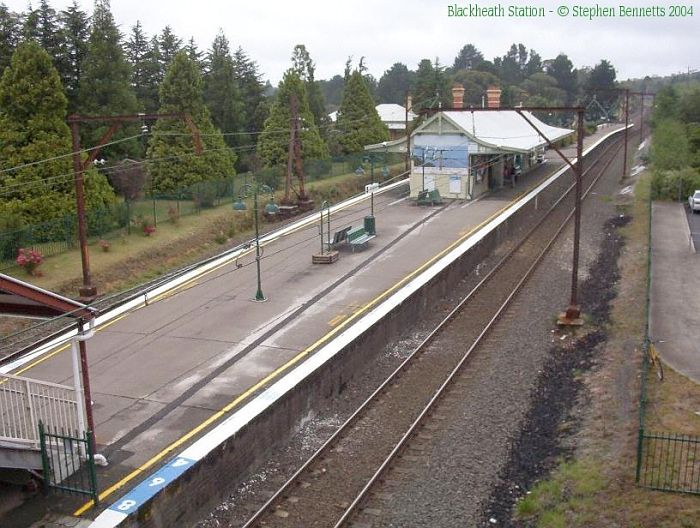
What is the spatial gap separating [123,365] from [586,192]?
1354 inches

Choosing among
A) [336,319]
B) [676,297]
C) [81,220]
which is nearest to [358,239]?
[336,319]

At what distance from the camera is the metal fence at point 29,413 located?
1036 centimetres

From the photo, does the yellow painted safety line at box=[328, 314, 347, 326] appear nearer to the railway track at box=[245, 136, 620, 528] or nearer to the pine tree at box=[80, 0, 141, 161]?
the railway track at box=[245, 136, 620, 528]

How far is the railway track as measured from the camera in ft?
37.0

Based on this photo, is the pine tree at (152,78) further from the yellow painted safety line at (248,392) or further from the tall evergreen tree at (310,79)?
the yellow painted safety line at (248,392)

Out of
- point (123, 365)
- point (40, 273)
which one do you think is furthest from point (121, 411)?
point (40, 273)

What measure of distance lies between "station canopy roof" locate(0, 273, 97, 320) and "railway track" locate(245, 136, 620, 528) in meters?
3.95

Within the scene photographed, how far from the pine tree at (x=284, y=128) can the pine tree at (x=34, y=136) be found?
1753cm

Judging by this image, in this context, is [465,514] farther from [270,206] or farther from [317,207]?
[317,207]

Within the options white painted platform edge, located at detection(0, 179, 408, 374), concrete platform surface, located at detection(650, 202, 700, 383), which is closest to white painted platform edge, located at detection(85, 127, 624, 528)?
white painted platform edge, located at detection(0, 179, 408, 374)

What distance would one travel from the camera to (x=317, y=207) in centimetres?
3831

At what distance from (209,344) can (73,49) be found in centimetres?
2658

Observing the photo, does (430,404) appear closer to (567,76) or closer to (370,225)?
(370,225)

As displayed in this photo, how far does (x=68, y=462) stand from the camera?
1086 cm
